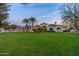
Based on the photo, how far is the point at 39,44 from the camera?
1.57 meters

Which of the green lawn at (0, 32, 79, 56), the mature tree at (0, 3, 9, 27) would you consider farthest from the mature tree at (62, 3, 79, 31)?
the mature tree at (0, 3, 9, 27)

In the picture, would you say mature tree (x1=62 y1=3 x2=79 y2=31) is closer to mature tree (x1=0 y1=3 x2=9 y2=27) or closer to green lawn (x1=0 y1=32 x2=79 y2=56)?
green lawn (x1=0 y1=32 x2=79 y2=56)

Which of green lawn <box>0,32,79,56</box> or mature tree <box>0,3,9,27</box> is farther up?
mature tree <box>0,3,9,27</box>

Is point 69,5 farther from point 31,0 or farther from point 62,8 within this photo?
point 31,0

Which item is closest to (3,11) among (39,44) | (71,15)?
(39,44)

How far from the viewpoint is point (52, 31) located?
158 cm

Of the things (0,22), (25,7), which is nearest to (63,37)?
(25,7)

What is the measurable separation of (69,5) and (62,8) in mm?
52

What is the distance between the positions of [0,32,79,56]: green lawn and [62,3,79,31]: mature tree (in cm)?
7

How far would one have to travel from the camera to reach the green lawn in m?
1.55

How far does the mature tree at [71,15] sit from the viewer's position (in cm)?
158

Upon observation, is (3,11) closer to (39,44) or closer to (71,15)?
(39,44)

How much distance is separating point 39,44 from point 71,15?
297 mm

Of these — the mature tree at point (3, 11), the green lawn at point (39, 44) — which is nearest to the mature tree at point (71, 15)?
the green lawn at point (39, 44)
